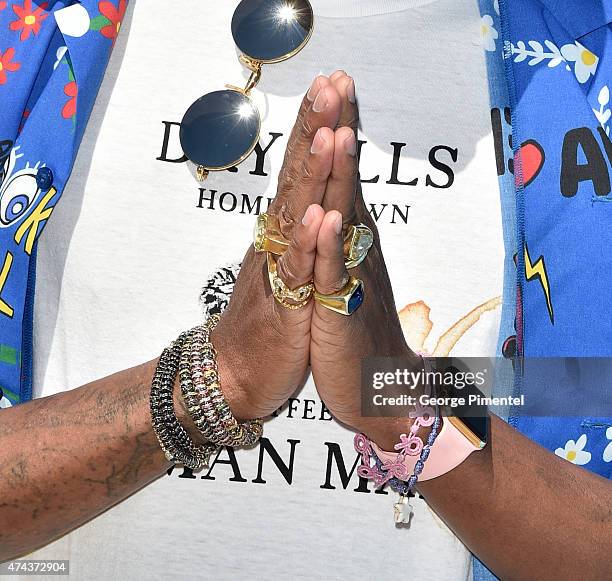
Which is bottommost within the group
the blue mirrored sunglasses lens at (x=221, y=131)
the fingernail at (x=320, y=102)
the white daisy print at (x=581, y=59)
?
the fingernail at (x=320, y=102)

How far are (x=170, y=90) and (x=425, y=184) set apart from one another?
0.42 meters

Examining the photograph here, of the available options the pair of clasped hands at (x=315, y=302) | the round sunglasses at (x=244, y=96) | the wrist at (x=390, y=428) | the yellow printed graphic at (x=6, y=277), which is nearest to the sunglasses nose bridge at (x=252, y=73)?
the round sunglasses at (x=244, y=96)

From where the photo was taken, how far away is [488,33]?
4.14 feet

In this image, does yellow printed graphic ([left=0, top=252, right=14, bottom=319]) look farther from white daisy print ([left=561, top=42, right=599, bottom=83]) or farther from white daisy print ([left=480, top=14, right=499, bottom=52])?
white daisy print ([left=561, top=42, right=599, bottom=83])

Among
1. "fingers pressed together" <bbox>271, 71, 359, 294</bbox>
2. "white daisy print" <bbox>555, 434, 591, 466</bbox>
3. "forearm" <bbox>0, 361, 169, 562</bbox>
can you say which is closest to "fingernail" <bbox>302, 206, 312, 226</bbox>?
"fingers pressed together" <bbox>271, 71, 359, 294</bbox>

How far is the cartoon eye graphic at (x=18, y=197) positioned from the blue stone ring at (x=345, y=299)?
1.73 ft

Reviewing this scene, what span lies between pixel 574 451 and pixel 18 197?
0.91 meters

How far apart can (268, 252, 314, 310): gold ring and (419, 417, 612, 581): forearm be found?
314 mm

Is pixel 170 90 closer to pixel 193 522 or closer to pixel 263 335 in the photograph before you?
pixel 263 335

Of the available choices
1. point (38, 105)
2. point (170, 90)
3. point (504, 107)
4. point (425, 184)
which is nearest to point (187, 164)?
point (170, 90)

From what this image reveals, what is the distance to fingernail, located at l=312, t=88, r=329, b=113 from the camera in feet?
2.77

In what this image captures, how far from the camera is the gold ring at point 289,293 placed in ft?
2.94

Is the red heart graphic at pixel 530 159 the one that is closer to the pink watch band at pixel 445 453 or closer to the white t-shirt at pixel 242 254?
the white t-shirt at pixel 242 254

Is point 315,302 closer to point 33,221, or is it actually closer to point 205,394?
point 205,394
